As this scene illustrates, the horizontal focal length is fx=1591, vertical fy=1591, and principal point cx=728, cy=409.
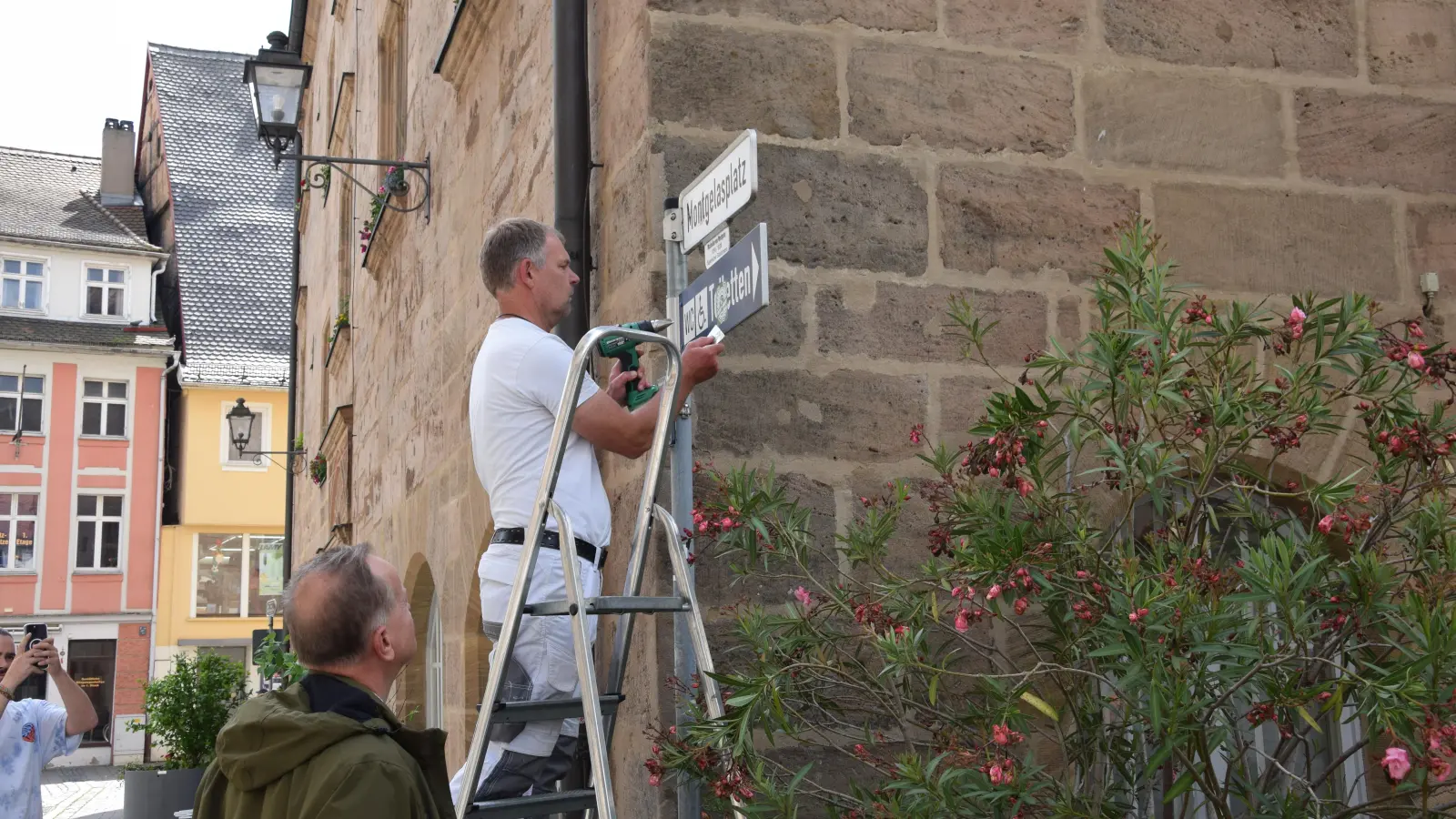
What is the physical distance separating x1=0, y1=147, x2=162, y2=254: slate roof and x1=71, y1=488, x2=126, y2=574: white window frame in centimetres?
534

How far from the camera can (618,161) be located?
451 cm

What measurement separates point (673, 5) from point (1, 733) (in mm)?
4086

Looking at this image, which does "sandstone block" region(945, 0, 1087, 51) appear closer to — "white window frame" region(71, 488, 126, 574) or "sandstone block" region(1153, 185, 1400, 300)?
"sandstone block" region(1153, 185, 1400, 300)

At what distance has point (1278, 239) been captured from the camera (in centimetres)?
479

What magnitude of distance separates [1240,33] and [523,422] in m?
2.61

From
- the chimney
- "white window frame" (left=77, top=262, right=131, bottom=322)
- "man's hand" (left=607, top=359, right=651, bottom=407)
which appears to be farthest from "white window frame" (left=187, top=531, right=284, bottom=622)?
"man's hand" (left=607, top=359, right=651, bottom=407)

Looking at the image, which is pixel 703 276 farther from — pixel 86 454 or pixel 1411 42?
pixel 86 454

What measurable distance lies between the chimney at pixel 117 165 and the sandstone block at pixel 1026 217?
35449 millimetres

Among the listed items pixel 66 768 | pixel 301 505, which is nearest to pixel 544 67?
pixel 301 505

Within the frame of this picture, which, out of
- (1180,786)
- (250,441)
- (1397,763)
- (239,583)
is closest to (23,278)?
(250,441)

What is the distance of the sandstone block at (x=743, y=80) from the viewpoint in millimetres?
4312

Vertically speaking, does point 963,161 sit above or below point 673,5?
below

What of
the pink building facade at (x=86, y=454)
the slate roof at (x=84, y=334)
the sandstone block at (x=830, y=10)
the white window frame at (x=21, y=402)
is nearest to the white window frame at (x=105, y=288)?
the pink building facade at (x=86, y=454)

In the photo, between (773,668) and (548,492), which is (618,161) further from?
(773,668)
